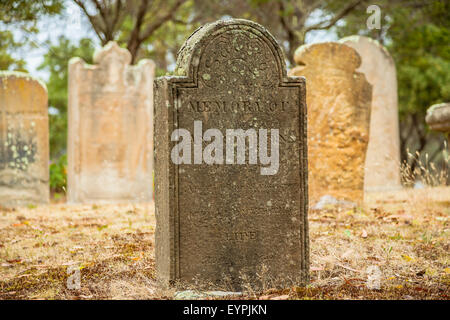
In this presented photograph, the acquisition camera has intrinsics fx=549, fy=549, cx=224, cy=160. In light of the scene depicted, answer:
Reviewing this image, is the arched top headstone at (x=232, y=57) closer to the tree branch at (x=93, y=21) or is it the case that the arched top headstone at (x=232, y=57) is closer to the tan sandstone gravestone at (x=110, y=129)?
the tan sandstone gravestone at (x=110, y=129)

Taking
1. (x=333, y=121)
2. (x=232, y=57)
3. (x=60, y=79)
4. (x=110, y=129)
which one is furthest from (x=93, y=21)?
(x=232, y=57)

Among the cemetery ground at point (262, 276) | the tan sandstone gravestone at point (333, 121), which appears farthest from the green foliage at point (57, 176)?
the tan sandstone gravestone at point (333, 121)

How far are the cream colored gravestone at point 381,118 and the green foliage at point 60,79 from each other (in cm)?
884

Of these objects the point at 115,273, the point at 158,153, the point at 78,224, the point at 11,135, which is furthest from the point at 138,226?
the point at 11,135

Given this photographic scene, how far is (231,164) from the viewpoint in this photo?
3.85 meters

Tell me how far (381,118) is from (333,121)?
3.93 m

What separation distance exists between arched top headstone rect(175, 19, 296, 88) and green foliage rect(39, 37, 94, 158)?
44.4 feet

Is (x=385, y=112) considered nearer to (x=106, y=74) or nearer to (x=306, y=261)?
(x=106, y=74)

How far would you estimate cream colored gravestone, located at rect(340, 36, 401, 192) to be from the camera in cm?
1155

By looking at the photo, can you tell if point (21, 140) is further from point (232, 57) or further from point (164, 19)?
point (164, 19)
